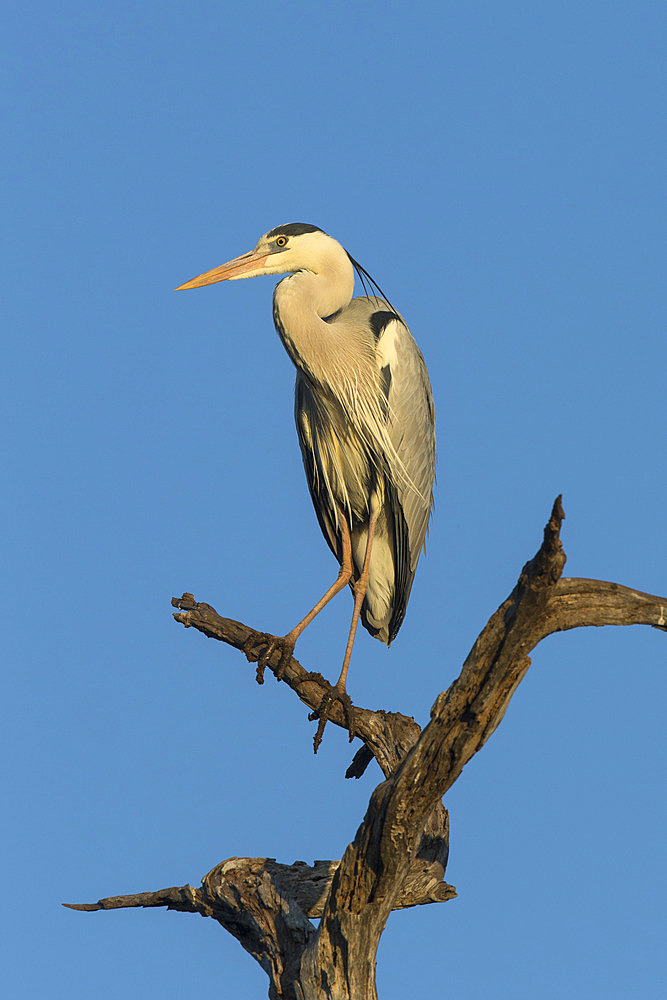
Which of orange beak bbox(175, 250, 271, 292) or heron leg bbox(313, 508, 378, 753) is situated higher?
orange beak bbox(175, 250, 271, 292)

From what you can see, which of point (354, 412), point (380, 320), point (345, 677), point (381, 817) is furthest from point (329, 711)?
point (380, 320)

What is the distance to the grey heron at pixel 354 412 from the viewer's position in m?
5.85

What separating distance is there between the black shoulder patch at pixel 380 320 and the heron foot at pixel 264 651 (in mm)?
1905

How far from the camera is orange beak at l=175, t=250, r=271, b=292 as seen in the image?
19.7ft

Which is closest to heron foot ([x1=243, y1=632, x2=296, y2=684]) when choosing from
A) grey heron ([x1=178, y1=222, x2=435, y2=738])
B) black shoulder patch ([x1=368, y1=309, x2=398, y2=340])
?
grey heron ([x1=178, y1=222, x2=435, y2=738])

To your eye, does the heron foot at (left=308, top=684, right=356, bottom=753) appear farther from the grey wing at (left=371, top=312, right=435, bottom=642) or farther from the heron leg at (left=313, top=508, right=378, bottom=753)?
the grey wing at (left=371, top=312, right=435, bottom=642)

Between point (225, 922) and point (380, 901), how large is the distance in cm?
114

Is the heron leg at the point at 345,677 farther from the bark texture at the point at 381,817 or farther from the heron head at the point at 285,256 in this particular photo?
the heron head at the point at 285,256

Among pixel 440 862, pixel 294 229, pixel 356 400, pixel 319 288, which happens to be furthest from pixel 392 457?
pixel 440 862

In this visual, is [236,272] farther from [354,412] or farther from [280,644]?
[280,644]

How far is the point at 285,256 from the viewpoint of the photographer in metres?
5.98

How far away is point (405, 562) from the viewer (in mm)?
6211

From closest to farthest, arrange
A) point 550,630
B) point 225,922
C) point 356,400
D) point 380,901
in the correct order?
1. point 550,630
2. point 380,901
3. point 225,922
4. point 356,400

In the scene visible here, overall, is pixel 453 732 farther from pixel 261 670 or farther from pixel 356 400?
pixel 356 400
